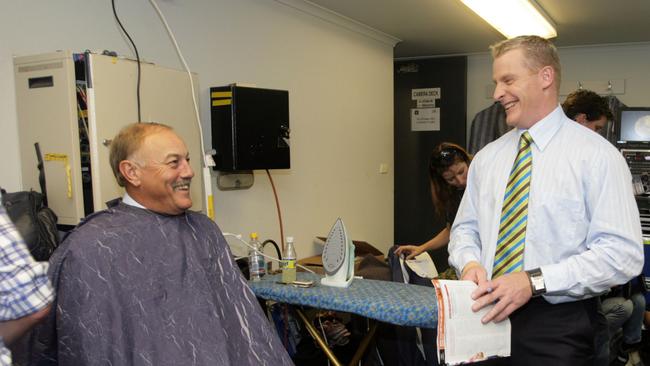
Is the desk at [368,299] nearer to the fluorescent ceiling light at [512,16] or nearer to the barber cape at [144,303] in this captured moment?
the barber cape at [144,303]

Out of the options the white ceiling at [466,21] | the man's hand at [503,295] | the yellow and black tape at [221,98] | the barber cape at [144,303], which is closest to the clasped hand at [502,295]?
the man's hand at [503,295]

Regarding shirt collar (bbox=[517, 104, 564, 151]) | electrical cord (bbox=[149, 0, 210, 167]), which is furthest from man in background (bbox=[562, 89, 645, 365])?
electrical cord (bbox=[149, 0, 210, 167])

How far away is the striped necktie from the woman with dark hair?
141cm

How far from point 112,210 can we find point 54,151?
1.46 ft

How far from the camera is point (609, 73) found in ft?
18.1

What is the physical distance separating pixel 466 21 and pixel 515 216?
324 cm

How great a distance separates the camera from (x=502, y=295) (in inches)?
55.6

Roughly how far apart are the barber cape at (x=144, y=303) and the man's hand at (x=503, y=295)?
0.85 meters

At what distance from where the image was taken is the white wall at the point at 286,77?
222 cm

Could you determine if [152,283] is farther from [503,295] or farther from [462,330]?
[503,295]

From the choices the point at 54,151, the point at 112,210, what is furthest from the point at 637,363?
the point at 54,151

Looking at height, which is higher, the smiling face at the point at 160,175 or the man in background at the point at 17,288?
the smiling face at the point at 160,175

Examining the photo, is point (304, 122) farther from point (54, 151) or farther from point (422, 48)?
point (422, 48)

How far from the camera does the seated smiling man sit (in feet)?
5.44
